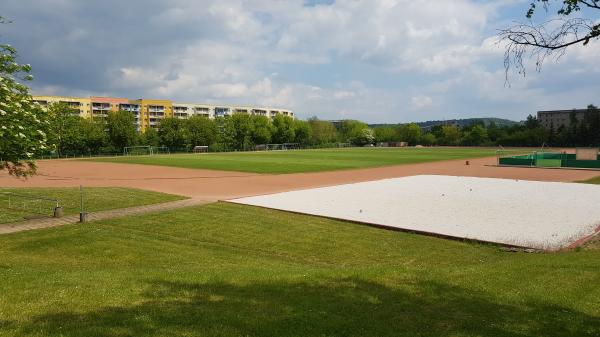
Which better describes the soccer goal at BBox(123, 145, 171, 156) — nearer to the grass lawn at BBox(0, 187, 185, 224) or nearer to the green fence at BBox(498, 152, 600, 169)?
the green fence at BBox(498, 152, 600, 169)

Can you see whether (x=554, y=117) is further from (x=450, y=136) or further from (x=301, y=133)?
(x=301, y=133)

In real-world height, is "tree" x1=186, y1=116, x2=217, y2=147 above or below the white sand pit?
above

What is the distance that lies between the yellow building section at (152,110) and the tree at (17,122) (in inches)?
6926

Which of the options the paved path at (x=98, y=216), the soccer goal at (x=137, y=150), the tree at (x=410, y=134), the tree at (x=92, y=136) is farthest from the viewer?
the tree at (x=410, y=134)

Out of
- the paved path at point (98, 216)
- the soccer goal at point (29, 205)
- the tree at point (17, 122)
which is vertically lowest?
the paved path at point (98, 216)

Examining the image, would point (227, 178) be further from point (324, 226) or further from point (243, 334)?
point (243, 334)

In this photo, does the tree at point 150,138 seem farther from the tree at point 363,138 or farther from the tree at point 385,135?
the tree at point 385,135

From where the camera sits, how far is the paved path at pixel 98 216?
18.6m

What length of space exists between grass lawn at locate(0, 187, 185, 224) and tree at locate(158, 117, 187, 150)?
8470cm

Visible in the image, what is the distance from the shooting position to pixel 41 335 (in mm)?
5527

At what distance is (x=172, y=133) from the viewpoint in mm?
113312

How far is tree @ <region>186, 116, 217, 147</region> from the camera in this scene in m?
118

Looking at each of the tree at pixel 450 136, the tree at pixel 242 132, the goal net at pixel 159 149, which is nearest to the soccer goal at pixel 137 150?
the goal net at pixel 159 149

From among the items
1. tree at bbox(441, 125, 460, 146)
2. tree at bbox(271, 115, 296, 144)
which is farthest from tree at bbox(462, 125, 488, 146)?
tree at bbox(271, 115, 296, 144)
